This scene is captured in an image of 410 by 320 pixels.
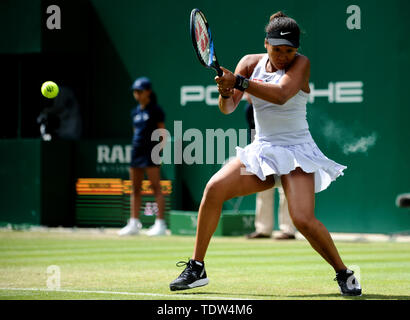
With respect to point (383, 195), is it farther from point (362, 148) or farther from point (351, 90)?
point (351, 90)

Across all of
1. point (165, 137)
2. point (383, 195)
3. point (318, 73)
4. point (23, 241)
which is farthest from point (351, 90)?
point (23, 241)

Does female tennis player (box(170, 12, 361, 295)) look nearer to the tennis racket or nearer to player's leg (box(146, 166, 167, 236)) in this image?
the tennis racket

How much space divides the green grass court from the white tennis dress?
2.84 ft

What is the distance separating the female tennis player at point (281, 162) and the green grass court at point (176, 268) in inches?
12.4

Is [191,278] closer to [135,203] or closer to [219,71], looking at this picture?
[219,71]

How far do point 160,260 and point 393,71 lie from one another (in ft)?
18.3

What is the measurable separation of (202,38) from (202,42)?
6 centimetres

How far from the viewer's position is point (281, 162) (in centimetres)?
636

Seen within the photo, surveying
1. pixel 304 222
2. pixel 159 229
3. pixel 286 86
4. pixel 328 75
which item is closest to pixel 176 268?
pixel 304 222

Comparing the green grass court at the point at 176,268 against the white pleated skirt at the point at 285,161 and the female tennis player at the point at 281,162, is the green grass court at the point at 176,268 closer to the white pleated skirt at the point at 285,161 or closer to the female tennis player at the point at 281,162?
the female tennis player at the point at 281,162

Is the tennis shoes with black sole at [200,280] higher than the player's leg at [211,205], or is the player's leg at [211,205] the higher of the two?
the player's leg at [211,205]

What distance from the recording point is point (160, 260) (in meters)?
9.23

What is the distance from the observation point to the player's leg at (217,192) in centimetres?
638

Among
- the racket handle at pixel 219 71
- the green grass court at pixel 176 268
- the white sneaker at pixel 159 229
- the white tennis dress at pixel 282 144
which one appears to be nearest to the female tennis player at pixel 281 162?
the white tennis dress at pixel 282 144
